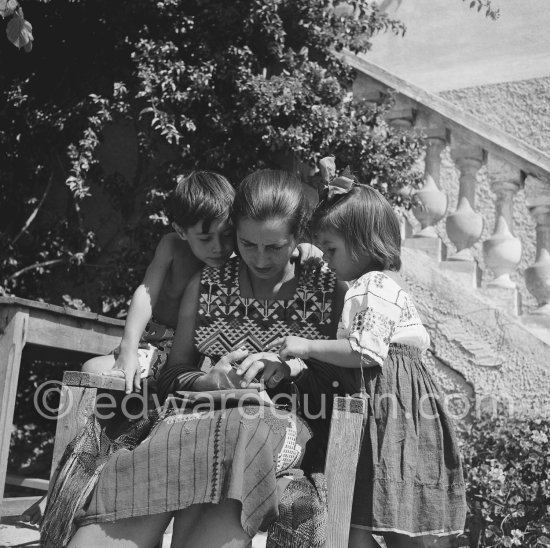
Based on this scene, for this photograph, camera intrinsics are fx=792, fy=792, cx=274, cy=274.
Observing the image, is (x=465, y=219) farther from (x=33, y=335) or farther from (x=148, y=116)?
(x=33, y=335)

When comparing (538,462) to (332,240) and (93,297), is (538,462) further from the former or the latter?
(93,297)

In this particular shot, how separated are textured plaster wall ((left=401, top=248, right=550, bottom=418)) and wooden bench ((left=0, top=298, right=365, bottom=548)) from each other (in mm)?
1748

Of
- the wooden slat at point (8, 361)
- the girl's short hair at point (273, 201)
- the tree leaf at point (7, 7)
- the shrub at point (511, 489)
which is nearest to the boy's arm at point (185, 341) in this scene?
the girl's short hair at point (273, 201)

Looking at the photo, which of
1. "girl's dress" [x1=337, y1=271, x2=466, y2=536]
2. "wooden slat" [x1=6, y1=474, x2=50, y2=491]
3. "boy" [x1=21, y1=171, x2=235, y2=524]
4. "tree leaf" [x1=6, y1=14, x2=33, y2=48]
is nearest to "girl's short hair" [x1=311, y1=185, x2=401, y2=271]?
"girl's dress" [x1=337, y1=271, x2=466, y2=536]

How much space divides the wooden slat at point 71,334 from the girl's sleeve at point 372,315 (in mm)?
1713

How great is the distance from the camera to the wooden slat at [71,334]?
3.58 meters

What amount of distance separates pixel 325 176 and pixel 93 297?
3.32 metres

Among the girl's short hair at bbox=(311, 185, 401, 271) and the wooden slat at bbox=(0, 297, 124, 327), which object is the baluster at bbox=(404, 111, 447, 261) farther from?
the girl's short hair at bbox=(311, 185, 401, 271)

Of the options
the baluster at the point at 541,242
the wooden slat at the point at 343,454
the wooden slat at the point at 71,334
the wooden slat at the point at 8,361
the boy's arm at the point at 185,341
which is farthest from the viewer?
the baluster at the point at 541,242

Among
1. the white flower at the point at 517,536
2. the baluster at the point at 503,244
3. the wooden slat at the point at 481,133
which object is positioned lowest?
the white flower at the point at 517,536

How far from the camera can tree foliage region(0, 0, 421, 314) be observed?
4812 mm

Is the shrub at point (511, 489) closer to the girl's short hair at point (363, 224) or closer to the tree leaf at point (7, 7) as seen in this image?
the girl's short hair at point (363, 224)

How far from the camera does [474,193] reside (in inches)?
186

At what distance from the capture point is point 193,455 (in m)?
2.06
